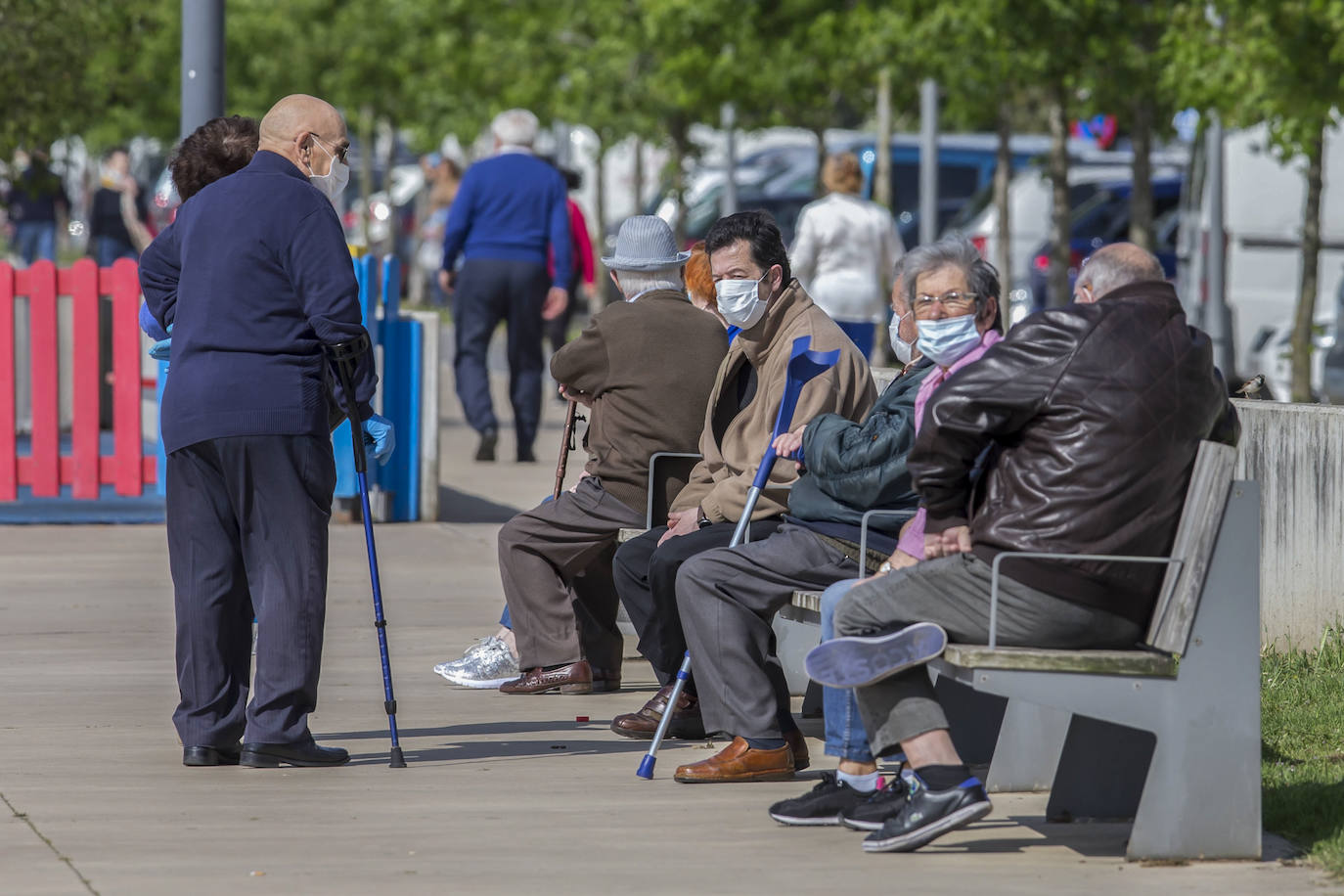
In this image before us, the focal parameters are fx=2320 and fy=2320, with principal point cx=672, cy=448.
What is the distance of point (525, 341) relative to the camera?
13.8 metres

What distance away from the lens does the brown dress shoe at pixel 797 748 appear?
6137 mm

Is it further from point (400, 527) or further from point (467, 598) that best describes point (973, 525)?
point (400, 527)

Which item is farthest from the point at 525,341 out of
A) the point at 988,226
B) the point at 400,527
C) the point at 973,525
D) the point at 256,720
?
the point at 988,226

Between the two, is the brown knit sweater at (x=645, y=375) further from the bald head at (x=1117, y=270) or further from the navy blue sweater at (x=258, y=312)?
the bald head at (x=1117, y=270)

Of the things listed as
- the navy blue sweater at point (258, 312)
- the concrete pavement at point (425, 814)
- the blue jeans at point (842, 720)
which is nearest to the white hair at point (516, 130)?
the concrete pavement at point (425, 814)

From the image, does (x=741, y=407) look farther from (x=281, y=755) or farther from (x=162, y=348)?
(x=162, y=348)

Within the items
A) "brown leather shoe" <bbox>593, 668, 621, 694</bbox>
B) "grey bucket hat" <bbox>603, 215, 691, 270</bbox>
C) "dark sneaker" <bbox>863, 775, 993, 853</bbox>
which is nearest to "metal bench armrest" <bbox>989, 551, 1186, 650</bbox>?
"dark sneaker" <bbox>863, 775, 993, 853</bbox>

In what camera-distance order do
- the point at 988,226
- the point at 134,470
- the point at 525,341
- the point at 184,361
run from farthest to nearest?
1. the point at 988,226
2. the point at 525,341
3. the point at 134,470
4. the point at 184,361

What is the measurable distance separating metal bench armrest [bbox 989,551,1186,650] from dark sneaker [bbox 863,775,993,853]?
350 millimetres

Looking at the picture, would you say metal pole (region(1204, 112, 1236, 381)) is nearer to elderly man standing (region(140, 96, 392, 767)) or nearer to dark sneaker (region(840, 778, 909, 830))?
elderly man standing (region(140, 96, 392, 767))

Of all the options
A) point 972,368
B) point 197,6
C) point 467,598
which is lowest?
point 467,598

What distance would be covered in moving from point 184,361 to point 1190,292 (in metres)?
15.3

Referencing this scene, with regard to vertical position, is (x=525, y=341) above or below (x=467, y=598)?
above

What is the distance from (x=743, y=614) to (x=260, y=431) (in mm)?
1338
